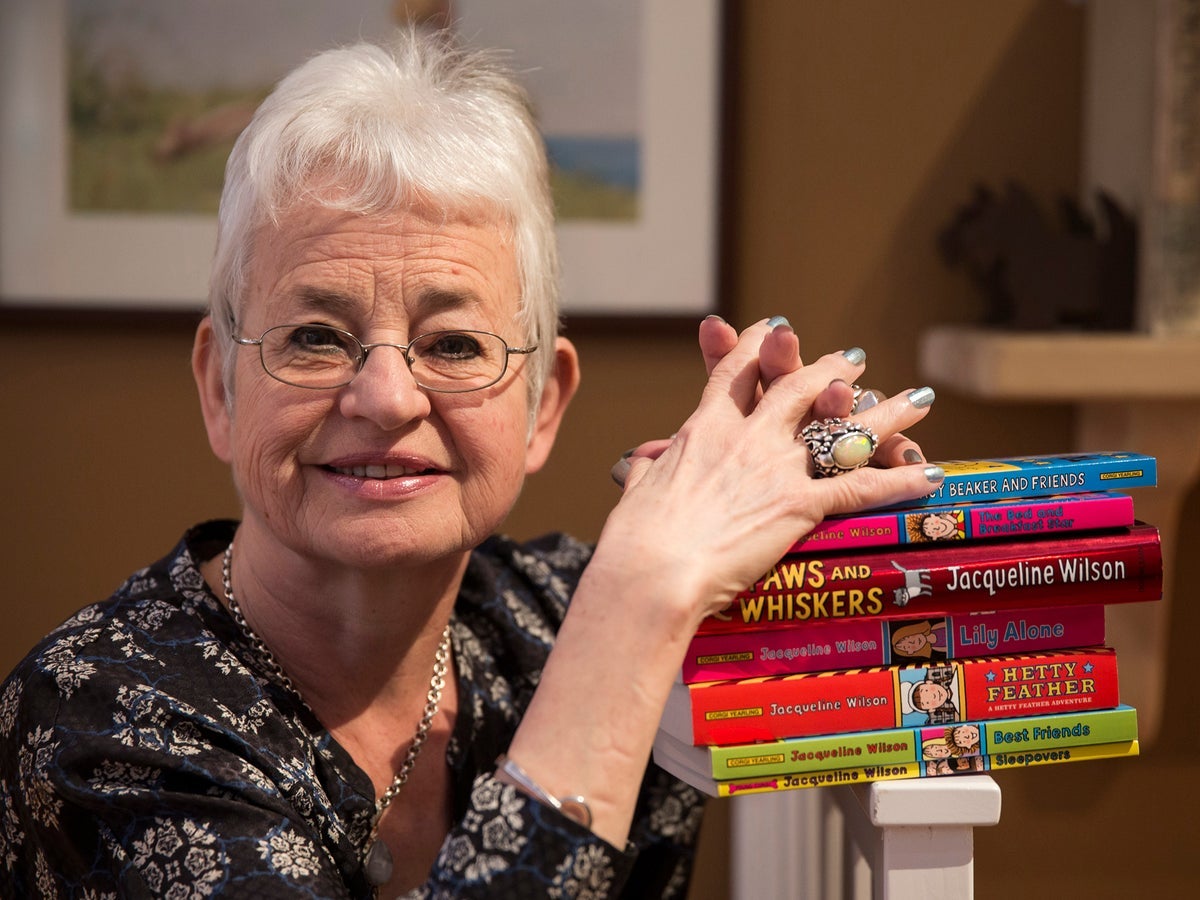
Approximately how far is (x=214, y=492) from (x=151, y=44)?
761 millimetres

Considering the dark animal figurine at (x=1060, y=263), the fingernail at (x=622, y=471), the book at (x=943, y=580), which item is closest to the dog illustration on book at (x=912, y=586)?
the book at (x=943, y=580)

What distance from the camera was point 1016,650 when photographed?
102cm

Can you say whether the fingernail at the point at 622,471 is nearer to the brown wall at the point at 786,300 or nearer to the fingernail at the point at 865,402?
the fingernail at the point at 865,402

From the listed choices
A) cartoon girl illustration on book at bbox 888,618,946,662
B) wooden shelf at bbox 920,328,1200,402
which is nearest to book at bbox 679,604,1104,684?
cartoon girl illustration on book at bbox 888,618,946,662

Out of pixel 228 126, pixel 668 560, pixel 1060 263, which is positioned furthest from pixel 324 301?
pixel 1060 263

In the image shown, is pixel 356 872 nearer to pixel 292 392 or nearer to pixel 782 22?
pixel 292 392

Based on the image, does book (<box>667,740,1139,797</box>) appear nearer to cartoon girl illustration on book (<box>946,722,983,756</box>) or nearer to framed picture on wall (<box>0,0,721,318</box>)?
cartoon girl illustration on book (<box>946,722,983,756</box>)

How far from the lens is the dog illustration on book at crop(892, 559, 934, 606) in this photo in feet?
3.21

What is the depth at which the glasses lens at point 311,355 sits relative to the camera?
1149mm

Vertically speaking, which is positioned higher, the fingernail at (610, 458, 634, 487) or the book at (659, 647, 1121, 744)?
the fingernail at (610, 458, 634, 487)

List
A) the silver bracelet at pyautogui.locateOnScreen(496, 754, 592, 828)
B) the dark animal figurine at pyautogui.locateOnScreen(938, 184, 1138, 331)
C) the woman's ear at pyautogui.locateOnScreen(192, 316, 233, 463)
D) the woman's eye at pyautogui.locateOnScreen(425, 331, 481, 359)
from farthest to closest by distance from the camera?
the dark animal figurine at pyautogui.locateOnScreen(938, 184, 1138, 331) < the woman's ear at pyautogui.locateOnScreen(192, 316, 233, 463) < the woman's eye at pyautogui.locateOnScreen(425, 331, 481, 359) < the silver bracelet at pyautogui.locateOnScreen(496, 754, 592, 828)

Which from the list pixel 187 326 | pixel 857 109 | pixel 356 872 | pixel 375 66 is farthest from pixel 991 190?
pixel 356 872

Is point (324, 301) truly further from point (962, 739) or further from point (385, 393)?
point (962, 739)

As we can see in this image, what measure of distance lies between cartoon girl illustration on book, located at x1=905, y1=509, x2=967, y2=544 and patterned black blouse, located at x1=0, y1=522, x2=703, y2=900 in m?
0.33
